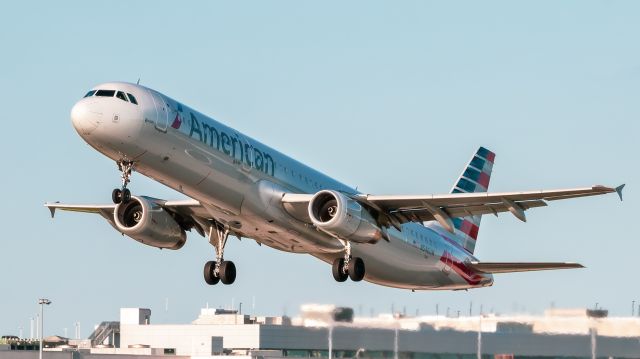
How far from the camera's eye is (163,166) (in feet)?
151

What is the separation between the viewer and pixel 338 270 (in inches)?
2026

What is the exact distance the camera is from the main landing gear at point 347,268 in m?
51.5

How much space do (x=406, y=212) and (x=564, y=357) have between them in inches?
588

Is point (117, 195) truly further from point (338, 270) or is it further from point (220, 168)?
point (338, 270)

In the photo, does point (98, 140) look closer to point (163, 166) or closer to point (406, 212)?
point (163, 166)

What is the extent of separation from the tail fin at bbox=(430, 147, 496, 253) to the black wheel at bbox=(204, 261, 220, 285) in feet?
52.3

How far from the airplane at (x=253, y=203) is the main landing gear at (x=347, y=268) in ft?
0.13

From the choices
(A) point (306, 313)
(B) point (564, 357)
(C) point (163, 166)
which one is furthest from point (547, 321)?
(C) point (163, 166)

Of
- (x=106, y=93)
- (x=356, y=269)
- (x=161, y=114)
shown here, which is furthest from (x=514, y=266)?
(x=106, y=93)

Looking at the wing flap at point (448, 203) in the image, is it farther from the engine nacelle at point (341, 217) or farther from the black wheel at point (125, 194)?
the black wheel at point (125, 194)

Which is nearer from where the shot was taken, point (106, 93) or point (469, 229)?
Result: point (106, 93)

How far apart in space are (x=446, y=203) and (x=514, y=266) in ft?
29.3

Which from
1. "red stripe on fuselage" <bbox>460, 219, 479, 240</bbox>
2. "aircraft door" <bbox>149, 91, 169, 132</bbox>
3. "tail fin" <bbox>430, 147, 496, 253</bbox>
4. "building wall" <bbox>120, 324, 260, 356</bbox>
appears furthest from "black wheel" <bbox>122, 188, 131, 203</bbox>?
"building wall" <bbox>120, 324, 260, 356</bbox>

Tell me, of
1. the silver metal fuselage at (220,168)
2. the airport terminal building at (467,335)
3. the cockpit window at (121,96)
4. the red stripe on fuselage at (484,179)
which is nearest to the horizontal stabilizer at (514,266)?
the airport terminal building at (467,335)
